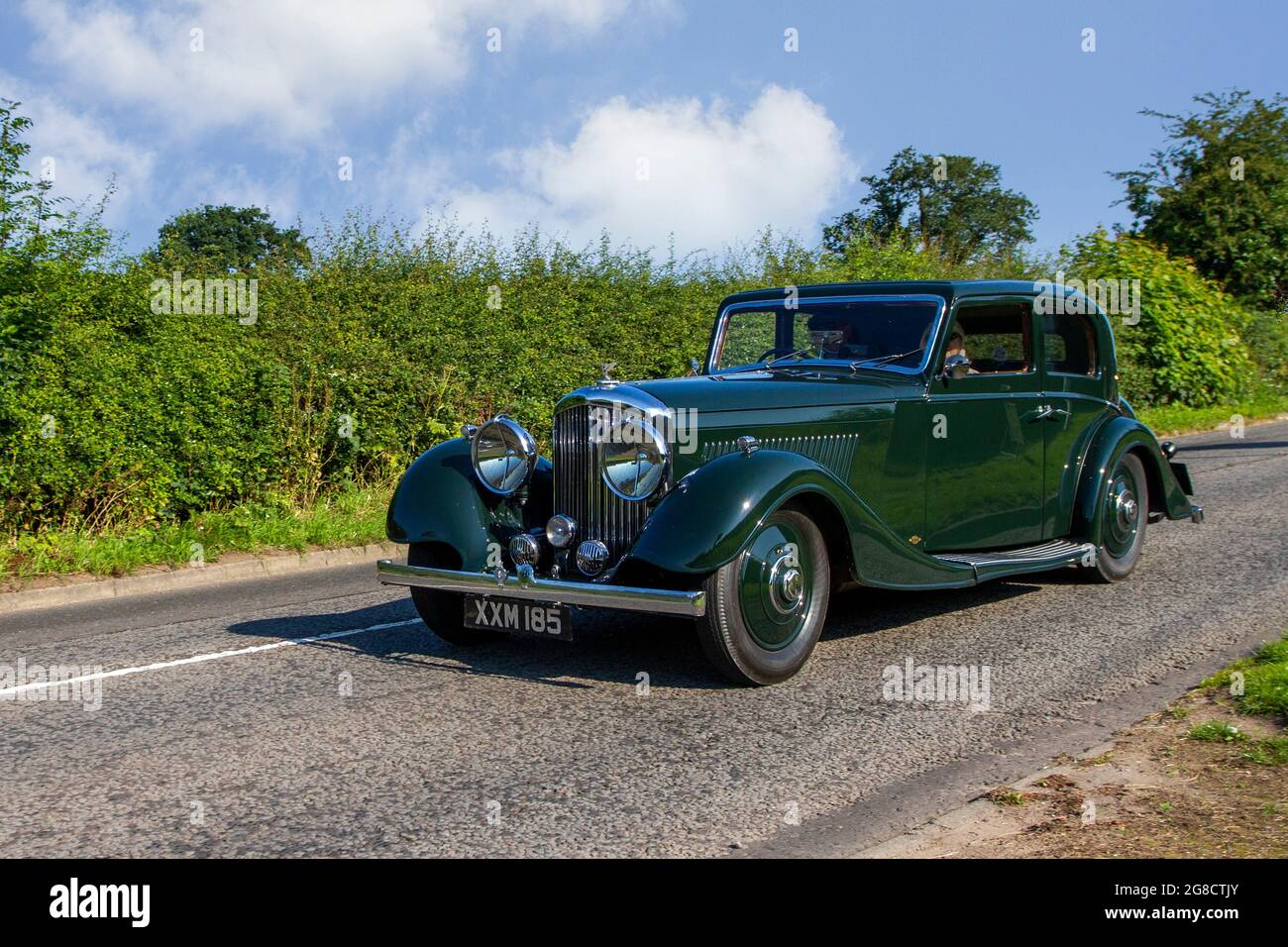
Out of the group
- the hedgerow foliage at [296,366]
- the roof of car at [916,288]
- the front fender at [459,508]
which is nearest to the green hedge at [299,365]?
the hedgerow foliage at [296,366]

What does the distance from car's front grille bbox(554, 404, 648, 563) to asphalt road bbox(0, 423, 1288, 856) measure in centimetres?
66

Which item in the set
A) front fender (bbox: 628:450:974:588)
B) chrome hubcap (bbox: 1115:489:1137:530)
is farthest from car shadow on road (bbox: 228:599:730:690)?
chrome hubcap (bbox: 1115:489:1137:530)

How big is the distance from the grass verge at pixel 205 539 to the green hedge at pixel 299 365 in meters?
0.21

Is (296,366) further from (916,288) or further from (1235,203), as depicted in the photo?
(1235,203)

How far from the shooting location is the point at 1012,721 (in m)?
5.03

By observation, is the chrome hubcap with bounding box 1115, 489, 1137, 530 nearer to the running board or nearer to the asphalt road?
the asphalt road

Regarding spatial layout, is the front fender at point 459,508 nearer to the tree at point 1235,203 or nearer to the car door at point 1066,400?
the car door at point 1066,400

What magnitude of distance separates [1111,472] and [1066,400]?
22.2 inches

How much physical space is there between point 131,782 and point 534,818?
1544mm

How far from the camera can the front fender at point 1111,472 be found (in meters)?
7.59

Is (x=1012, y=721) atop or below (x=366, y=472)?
below

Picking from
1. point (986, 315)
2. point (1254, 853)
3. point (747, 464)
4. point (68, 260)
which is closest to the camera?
point (1254, 853)
